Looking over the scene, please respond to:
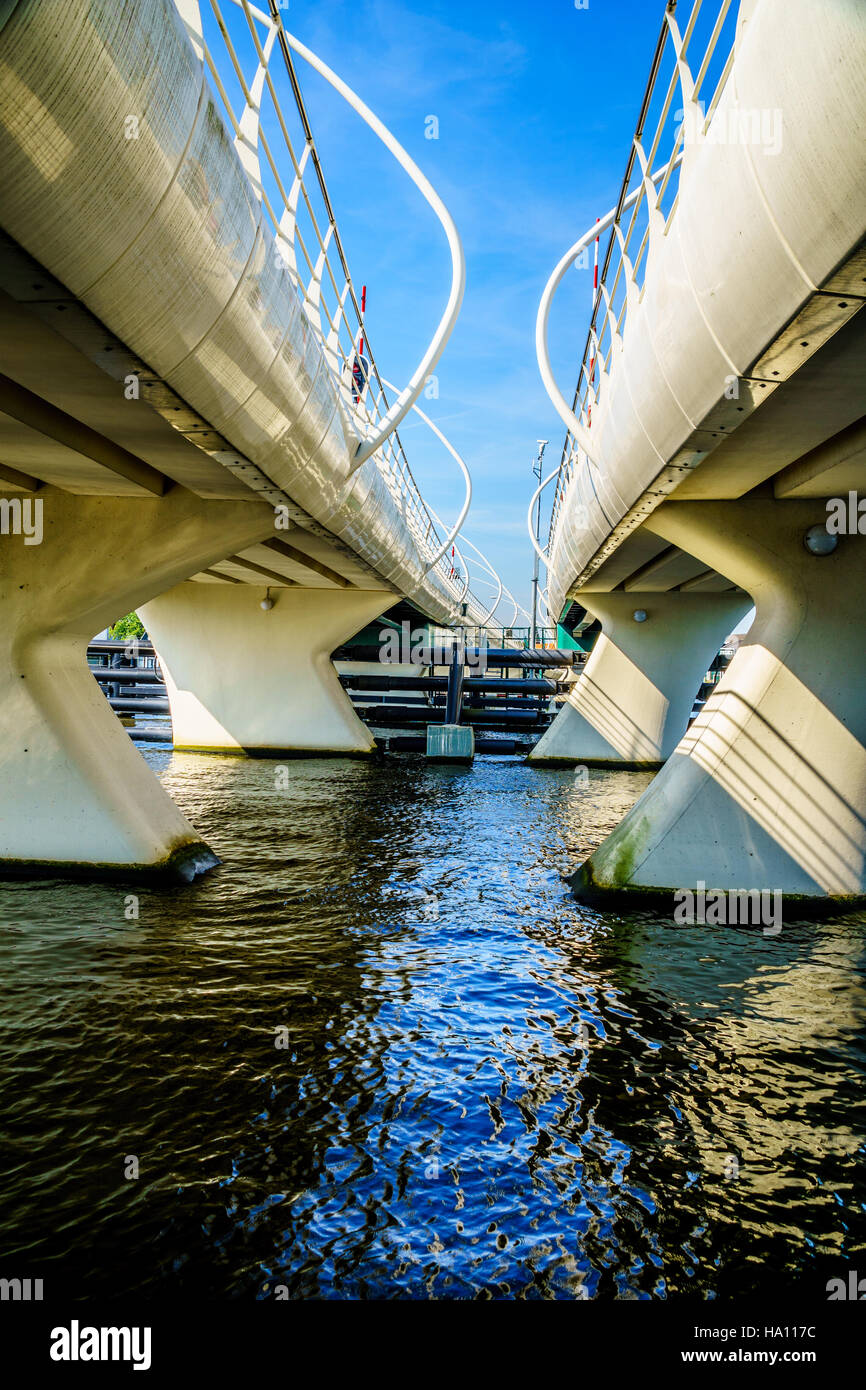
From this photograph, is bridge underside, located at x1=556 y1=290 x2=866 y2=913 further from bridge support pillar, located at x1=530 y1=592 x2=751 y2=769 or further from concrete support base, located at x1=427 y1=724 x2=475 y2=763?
concrete support base, located at x1=427 y1=724 x2=475 y2=763

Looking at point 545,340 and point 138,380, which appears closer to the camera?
point 138,380

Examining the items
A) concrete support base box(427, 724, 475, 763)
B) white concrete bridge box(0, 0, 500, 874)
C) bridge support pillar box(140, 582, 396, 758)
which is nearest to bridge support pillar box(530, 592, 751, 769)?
concrete support base box(427, 724, 475, 763)

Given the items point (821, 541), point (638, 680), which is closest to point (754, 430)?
point (821, 541)

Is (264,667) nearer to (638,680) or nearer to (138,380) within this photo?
(638,680)

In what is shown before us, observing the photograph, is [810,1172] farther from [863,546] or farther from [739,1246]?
[863,546]

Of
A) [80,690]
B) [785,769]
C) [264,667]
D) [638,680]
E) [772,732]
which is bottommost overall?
[785,769]

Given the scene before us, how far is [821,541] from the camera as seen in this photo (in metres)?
8.63

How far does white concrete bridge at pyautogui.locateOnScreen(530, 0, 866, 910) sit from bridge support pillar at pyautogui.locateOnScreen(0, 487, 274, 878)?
4208 millimetres

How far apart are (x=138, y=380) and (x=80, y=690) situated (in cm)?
493

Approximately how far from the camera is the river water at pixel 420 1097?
135 inches

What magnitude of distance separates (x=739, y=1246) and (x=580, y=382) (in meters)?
10.3

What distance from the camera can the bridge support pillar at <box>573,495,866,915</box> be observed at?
8492 mm

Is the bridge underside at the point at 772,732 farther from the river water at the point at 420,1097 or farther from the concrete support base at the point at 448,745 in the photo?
the concrete support base at the point at 448,745
